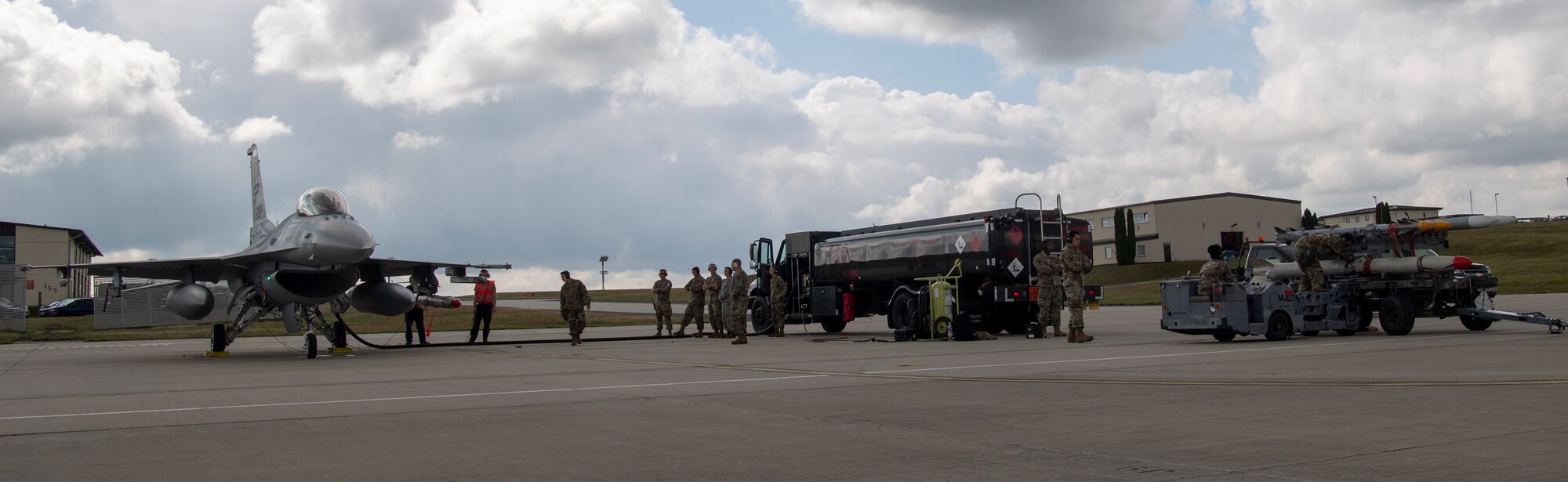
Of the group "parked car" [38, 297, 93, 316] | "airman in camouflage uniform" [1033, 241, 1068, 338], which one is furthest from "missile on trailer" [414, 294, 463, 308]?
"parked car" [38, 297, 93, 316]

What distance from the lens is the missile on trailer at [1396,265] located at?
1628 cm

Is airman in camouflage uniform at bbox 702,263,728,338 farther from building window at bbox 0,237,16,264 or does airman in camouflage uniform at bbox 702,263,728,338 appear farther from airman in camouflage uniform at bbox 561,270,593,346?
building window at bbox 0,237,16,264

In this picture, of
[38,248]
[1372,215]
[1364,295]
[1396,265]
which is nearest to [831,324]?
[1364,295]

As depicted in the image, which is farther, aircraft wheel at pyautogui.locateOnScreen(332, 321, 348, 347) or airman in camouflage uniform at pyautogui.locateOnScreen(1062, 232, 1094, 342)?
aircraft wheel at pyautogui.locateOnScreen(332, 321, 348, 347)

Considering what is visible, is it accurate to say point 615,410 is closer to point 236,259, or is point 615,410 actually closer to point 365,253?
point 365,253

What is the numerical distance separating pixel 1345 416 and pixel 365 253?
15.2 meters

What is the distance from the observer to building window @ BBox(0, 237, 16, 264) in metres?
78.1

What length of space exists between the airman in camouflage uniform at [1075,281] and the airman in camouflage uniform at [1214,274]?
1.67m

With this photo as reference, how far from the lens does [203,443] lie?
6707 millimetres

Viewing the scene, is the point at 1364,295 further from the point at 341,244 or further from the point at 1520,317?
the point at 341,244

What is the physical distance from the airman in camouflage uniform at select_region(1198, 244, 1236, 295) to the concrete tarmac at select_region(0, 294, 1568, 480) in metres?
1.88

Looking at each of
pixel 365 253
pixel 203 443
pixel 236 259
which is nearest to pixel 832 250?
pixel 365 253

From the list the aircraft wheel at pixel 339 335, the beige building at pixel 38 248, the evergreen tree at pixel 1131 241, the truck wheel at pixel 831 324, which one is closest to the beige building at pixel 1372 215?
the evergreen tree at pixel 1131 241

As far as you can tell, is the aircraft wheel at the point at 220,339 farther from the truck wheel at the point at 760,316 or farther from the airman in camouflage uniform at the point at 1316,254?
the airman in camouflage uniform at the point at 1316,254
